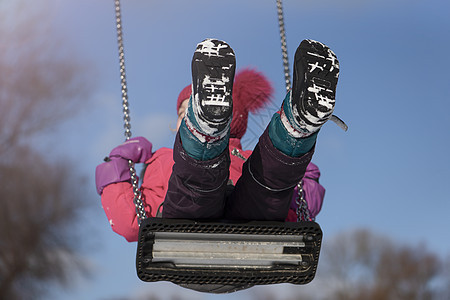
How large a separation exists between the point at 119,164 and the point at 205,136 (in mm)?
551

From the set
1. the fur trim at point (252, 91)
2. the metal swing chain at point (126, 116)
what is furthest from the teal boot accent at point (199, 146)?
the fur trim at point (252, 91)

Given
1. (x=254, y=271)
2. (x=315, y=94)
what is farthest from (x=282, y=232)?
(x=315, y=94)

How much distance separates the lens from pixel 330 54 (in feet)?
4.35

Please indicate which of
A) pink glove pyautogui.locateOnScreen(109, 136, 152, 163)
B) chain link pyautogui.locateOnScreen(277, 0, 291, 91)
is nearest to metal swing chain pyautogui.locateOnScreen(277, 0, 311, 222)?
chain link pyautogui.locateOnScreen(277, 0, 291, 91)

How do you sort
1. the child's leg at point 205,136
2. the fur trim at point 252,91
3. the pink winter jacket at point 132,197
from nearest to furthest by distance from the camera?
the child's leg at point 205,136 < the pink winter jacket at point 132,197 < the fur trim at point 252,91

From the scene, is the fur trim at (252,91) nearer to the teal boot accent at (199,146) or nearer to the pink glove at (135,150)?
the pink glove at (135,150)

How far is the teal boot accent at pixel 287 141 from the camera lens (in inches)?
51.4

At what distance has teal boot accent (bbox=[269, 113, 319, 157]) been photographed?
4.28 ft

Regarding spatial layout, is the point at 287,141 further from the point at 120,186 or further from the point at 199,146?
the point at 120,186

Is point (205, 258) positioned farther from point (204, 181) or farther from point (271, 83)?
point (271, 83)

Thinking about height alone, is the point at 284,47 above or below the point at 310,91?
above

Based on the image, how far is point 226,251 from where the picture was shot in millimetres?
1443

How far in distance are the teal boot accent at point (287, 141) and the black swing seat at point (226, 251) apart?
21 centimetres

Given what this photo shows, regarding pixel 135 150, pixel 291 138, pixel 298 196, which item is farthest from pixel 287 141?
pixel 135 150
